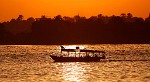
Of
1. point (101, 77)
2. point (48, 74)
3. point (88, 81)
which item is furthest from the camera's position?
point (48, 74)

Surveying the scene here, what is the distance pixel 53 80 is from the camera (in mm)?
Result: 77875

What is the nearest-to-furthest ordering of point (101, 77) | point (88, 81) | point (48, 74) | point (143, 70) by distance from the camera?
point (88, 81) < point (101, 77) < point (48, 74) < point (143, 70)

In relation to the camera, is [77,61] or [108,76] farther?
[77,61]

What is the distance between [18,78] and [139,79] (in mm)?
14547

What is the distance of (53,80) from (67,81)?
189cm

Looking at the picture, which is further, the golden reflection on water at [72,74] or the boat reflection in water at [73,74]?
the golden reflection on water at [72,74]

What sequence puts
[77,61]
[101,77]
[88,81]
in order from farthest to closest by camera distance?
[77,61]
[101,77]
[88,81]

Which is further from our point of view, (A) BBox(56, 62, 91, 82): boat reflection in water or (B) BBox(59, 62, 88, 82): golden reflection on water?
(B) BBox(59, 62, 88, 82): golden reflection on water

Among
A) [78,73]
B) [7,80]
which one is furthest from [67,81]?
[78,73]

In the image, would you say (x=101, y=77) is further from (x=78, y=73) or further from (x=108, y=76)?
(x=78, y=73)

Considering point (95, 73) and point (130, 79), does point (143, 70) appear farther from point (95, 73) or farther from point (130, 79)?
point (130, 79)

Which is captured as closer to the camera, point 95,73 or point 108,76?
point 108,76

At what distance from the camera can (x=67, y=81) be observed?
76875 millimetres

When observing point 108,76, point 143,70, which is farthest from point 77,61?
point 108,76
